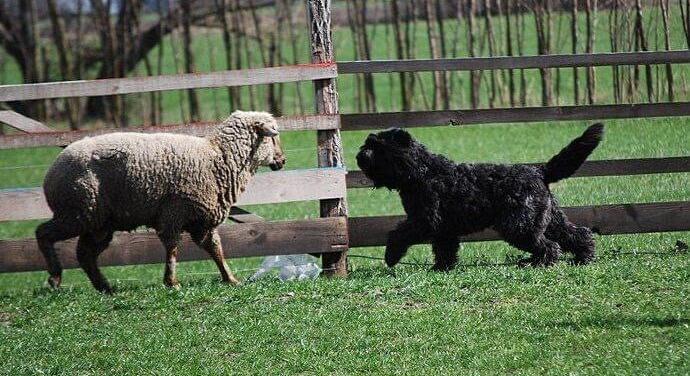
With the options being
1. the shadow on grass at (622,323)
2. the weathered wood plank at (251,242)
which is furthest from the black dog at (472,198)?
the shadow on grass at (622,323)

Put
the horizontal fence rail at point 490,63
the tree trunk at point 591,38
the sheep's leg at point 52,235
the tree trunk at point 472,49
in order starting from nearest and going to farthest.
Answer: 1. the sheep's leg at point 52,235
2. the horizontal fence rail at point 490,63
3. the tree trunk at point 591,38
4. the tree trunk at point 472,49

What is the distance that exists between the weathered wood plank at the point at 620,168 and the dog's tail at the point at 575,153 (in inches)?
24.3

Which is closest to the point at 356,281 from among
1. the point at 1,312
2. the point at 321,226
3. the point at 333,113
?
the point at 321,226

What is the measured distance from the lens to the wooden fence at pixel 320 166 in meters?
9.37

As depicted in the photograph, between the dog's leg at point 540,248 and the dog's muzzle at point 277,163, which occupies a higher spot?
the dog's muzzle at point 277,163

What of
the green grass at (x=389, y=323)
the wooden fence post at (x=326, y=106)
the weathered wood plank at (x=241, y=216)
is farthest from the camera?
the weathered wood plank at (x=241, y=216)

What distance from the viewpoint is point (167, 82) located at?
938 cm

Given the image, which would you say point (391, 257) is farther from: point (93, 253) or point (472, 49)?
point (472, 49)

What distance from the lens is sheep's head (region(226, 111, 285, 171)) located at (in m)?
9.40

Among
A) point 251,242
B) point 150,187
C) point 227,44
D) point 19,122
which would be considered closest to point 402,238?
point 251,242

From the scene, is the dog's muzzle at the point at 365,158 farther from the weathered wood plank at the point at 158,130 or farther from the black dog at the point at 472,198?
the weathered wood plank at the point at 158,130

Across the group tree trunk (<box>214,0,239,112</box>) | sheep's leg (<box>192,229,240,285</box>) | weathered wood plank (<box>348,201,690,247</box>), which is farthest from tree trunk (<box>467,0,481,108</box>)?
sheep's leg (<box>192,229,240,285</box>)

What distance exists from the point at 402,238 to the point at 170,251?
84.0 inches

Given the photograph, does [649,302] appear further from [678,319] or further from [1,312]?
[1,312]
